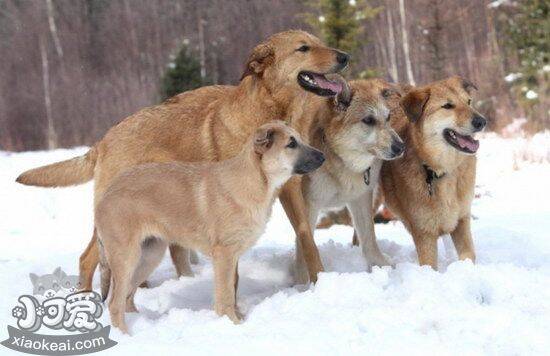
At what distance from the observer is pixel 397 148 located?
5246mm

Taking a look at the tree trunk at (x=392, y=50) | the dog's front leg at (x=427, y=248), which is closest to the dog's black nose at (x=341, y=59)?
the dog's front leg at (x=427, y=248)

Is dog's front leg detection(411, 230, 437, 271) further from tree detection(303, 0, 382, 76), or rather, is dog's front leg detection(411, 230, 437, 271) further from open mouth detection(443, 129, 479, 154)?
tree detection(303, 0, 382, 76)

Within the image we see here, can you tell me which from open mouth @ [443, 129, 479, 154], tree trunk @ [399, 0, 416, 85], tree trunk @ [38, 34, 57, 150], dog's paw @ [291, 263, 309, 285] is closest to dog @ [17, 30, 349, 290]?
dog's paw @ [291, 263, 309, 285]

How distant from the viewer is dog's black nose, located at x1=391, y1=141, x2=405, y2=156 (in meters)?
5.23

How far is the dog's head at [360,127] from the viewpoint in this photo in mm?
5441

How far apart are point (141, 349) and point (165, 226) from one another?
4.30ft

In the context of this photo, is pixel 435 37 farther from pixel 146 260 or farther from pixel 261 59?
pixel 146 260

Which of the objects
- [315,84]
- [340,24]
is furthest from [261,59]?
[340,24]

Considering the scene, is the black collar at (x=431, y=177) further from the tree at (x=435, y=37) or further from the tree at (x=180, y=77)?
the tree at (x=435, y=37)

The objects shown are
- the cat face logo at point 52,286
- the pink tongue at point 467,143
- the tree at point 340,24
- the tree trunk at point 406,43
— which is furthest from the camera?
the tree trunk at point 406,43

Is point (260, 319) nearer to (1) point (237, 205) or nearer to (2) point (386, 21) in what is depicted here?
(1) point (237, 205)

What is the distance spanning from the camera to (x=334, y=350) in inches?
139

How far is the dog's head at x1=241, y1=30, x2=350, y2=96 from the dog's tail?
1.66m

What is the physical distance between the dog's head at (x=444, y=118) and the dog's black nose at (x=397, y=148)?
0.67ft
